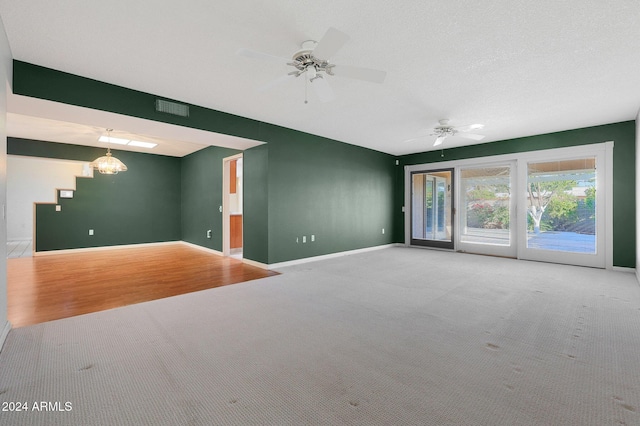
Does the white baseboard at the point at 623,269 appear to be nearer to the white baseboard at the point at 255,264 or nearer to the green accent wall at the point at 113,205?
the white baseboard at the point at 255,264

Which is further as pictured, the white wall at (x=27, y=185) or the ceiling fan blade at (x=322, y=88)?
the white wall at (x=27, y=185)

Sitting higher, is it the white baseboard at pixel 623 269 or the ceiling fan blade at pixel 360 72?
the ceiling fan blade at pixel 360 72

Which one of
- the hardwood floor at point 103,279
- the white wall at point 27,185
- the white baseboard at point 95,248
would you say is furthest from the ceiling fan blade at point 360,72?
the white wall at point 27,185

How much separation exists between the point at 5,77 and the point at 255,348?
3.16m

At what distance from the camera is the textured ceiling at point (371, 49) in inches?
86.0

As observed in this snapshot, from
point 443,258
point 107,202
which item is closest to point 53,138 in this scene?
point 107,202

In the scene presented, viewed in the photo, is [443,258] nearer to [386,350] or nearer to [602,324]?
[602,324]

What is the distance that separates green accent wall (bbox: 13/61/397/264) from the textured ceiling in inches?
9.1

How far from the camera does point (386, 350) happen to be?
7.40 ft

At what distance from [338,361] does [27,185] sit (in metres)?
11.9

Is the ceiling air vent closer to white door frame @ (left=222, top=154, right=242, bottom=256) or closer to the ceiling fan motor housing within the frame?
the ceiling fan motor housing

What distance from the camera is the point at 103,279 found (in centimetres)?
453

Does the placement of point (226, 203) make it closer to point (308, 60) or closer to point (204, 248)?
point (204, 248)

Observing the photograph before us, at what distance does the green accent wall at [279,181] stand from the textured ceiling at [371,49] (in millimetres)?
231
